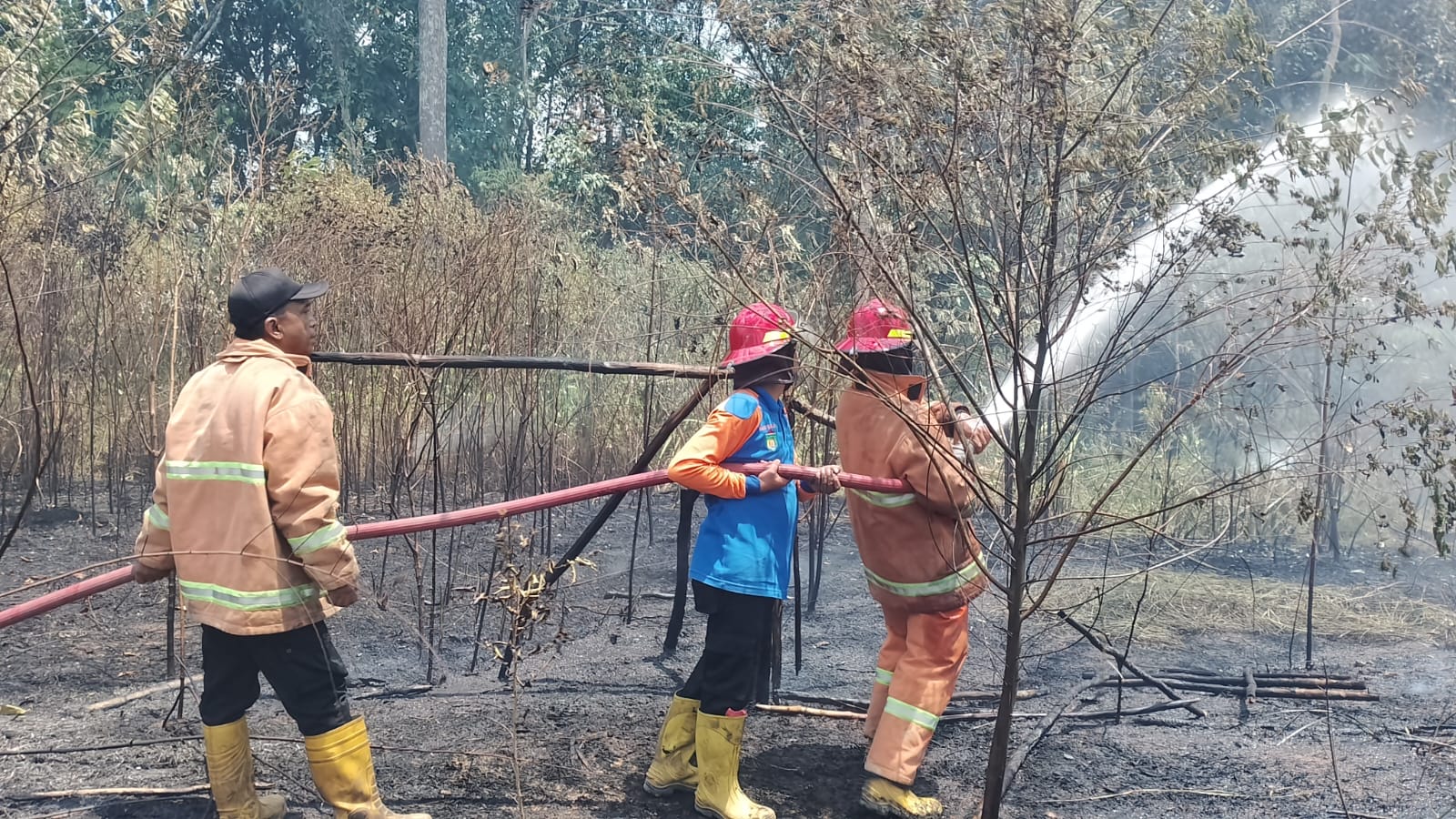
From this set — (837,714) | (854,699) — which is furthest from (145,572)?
(854,699)

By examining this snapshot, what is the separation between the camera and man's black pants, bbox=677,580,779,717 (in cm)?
360

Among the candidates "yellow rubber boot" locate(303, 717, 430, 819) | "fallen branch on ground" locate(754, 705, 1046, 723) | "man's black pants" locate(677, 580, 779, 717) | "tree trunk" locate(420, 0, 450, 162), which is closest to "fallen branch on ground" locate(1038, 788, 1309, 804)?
"fallen branch on ground" locate(754, 705, 1046, 723)

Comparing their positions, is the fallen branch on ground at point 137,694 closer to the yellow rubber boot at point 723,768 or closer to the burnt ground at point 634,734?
the burnt ground at point 634,734

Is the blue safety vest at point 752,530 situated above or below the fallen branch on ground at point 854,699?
above

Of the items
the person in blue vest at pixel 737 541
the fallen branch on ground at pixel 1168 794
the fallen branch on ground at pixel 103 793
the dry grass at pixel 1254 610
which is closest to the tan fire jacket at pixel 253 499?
the fallen branch on ground at pixel 103 793

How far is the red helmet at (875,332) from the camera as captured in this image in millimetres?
3672

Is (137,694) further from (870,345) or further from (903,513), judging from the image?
(870,345)

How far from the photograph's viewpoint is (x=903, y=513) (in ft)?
12.5

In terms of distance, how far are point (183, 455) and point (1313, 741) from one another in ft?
14.2

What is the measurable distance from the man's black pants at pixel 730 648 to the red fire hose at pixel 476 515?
421mm

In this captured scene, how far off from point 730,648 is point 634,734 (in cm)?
96

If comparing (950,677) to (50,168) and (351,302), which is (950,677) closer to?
(351,302)

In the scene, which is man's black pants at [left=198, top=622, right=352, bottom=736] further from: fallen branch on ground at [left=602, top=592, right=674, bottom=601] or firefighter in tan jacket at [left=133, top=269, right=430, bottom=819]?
fallen branch on ground at [left=602, top=592, right=674, bottom=601]

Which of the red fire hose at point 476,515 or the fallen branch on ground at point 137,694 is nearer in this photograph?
the red fire hose at point 476,515
